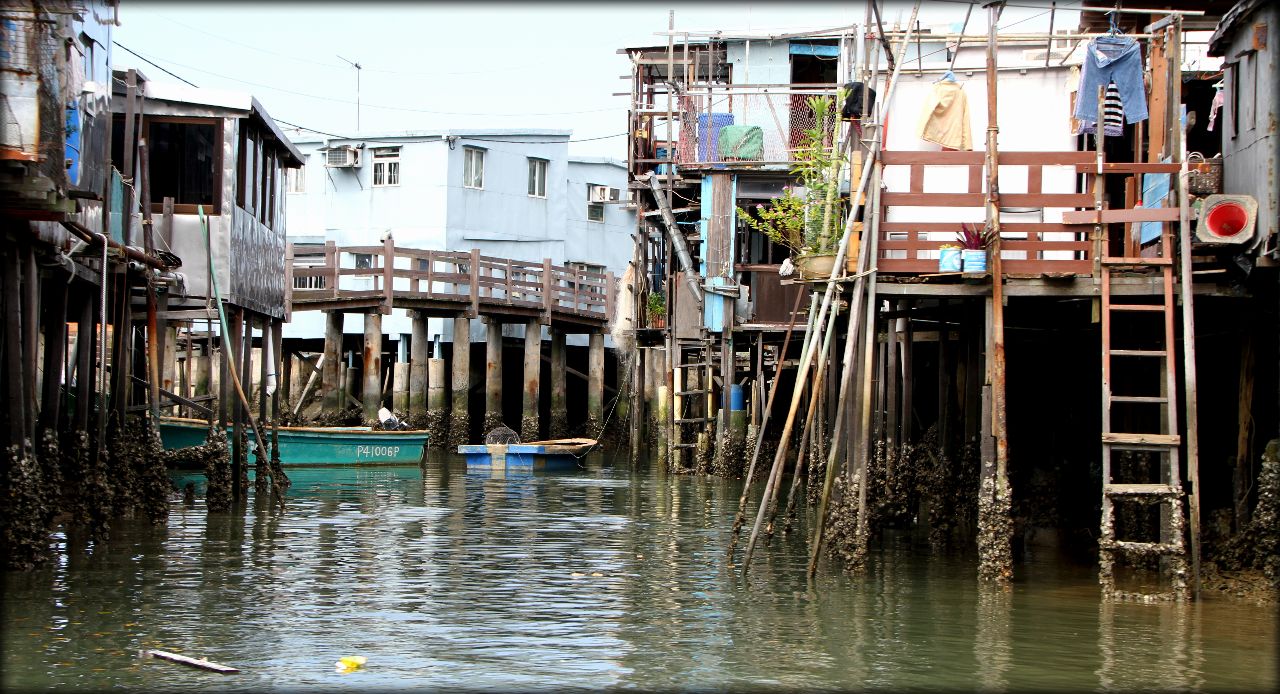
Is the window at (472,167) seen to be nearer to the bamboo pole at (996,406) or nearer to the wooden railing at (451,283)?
the wooden railing at (451,283)

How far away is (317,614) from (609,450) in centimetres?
2751

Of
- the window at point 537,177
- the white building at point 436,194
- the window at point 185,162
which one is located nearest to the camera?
the window at point 185,162

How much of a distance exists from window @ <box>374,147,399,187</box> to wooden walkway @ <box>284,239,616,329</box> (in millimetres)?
2668

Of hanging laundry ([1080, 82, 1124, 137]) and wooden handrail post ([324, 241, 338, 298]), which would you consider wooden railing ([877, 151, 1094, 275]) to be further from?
wooden handrail post ([324, 241, 338, 298])

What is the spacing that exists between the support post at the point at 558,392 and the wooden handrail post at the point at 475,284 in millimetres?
3698

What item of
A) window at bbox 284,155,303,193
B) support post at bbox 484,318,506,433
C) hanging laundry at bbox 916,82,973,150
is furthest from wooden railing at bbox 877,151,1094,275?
window at bbox 284,155,303,193

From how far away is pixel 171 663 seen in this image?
10.3 metres

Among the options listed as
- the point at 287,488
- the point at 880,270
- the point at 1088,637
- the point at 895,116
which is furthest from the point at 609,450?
the point at 1088,637

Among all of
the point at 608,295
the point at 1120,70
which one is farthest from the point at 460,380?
the point at 1120,70

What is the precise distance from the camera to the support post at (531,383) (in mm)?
36438

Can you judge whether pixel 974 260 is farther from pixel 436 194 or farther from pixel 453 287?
pixel 436 194

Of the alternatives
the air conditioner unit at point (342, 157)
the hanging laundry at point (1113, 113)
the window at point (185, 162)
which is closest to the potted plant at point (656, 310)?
the air conditioner unit at point (342, 157)

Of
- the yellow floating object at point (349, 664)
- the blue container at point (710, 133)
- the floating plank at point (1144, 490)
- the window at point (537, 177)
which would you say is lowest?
the yellow floating object at point (349, 664)

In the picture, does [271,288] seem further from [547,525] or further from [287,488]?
[547,525]
